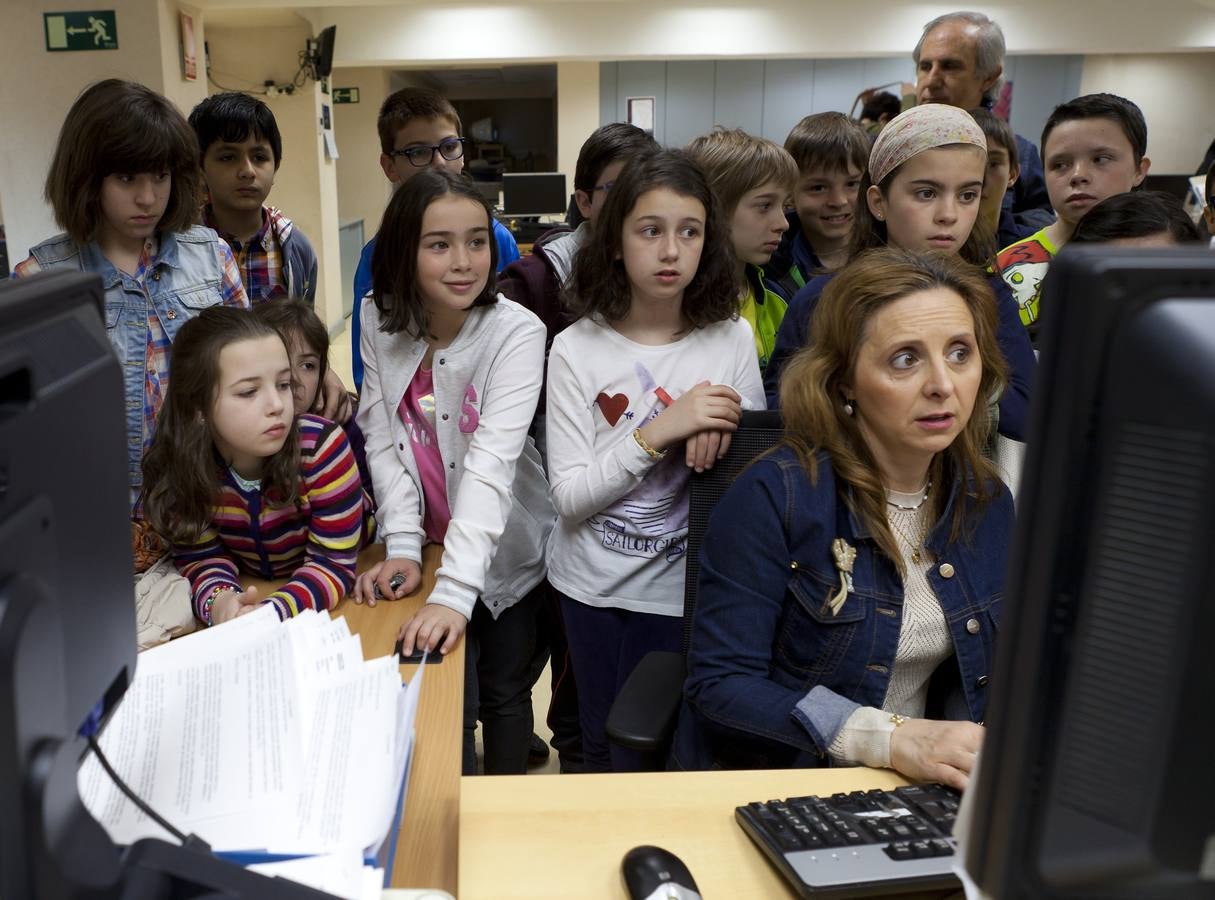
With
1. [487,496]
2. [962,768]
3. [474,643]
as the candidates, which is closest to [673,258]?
[487,496]

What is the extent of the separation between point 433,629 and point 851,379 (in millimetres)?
681

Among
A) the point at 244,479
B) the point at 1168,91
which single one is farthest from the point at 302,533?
the point at 1168,91

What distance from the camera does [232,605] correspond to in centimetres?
138

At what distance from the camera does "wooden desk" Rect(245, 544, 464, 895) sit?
92 cm

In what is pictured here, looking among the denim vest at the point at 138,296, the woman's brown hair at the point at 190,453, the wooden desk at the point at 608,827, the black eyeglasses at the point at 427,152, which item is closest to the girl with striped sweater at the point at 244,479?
the woman's brown hair at the point at 190,453

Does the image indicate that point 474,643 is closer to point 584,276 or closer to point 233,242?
point 584,276

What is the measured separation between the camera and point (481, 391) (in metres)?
1.71

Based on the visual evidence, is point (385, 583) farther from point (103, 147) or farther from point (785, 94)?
point (785, 94)

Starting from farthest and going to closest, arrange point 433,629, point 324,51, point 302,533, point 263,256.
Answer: point 324,51, point 263,256, point 302,533, point 433,629

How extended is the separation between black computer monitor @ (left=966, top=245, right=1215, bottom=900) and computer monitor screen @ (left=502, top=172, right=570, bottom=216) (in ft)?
22.0

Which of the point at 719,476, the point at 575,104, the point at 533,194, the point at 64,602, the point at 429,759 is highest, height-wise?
the point at 575,104

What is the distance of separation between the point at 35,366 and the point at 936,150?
1591 millimetres

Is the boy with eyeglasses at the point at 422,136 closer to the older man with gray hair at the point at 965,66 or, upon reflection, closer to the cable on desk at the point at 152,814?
the older man with gray hair at the point at 965,66

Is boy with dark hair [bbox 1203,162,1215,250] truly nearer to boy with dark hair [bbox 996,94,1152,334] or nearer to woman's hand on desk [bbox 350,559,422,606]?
boy with dark hair [bbox 996,94,1152,334]
